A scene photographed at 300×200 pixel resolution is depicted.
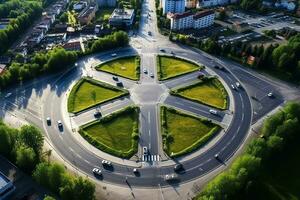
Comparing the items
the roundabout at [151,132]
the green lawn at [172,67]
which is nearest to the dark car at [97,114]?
the roundabout at [151,132]

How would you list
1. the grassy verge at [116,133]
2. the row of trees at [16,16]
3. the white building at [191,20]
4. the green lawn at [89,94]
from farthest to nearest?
the white building at [191,20], the row of trees at [16,16], the green lawn at [89,94], the grassy verge at [116,133]

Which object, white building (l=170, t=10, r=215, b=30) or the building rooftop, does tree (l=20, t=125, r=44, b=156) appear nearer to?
the building rooftop

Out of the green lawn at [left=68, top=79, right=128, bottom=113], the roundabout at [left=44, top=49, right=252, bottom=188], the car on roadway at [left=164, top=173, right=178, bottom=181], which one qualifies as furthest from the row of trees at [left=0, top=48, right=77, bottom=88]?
the car on roadway at [left=164, top=173, right=178, bottom=181]

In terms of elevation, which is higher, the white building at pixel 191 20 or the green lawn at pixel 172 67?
the white building at pixel 191 20

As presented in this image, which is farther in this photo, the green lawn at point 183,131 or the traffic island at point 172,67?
the traffic island at point 172,67

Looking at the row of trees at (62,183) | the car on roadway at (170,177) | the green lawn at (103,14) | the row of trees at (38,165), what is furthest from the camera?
the green lawn at (103,14)

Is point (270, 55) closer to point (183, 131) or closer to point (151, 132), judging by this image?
point (183, 131)

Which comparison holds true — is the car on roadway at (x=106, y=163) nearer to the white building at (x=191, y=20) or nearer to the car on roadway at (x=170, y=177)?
the car on roadway at (x=170, y=177)
